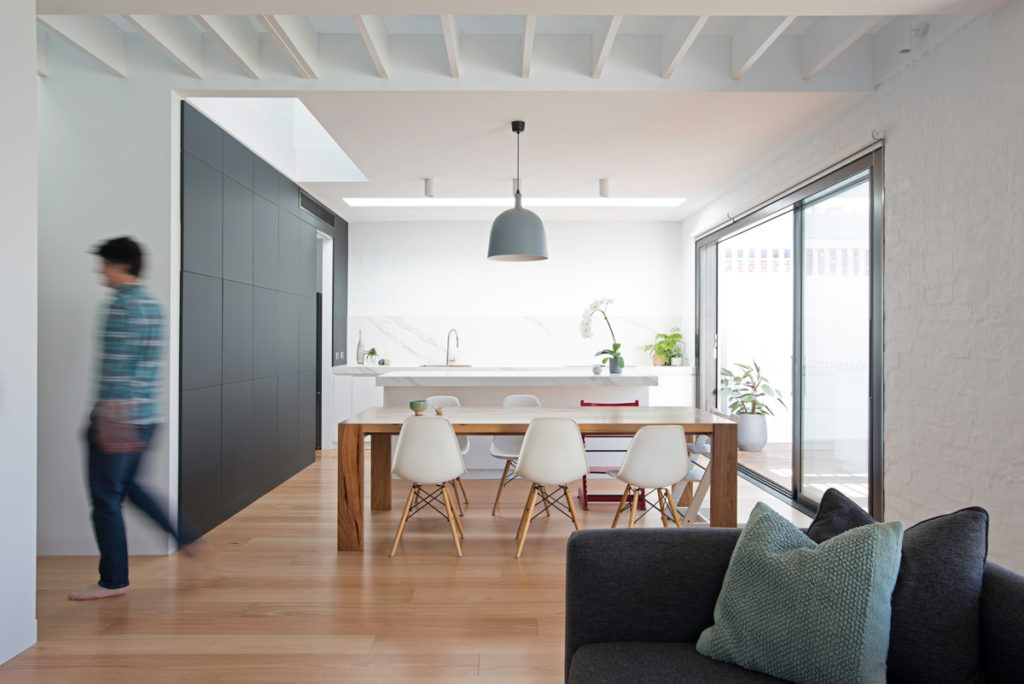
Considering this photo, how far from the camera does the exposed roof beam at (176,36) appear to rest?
2986mm

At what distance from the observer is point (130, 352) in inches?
107

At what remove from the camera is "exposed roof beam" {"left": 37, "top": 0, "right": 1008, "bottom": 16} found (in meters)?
2.58

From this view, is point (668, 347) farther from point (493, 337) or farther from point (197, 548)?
point (197, 548)

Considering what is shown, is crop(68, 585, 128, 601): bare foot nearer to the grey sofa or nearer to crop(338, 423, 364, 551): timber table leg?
crop(338, 423, 364, 551): timber table leg

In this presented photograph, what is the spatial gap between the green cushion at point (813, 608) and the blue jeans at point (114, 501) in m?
2.40

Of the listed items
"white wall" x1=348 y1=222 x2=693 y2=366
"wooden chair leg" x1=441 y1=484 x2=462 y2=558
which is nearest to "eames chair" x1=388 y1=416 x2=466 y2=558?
"wooden chair leg" x1=441 y1=484 x2=462 y2=558

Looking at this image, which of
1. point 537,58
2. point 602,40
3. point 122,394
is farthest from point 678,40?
point 122,394

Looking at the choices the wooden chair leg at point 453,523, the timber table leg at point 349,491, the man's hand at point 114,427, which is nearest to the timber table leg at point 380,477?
the timber table leg at point 349,491

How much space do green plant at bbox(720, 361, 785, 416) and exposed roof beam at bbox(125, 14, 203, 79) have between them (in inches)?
206

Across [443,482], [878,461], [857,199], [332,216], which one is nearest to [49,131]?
[443,482]

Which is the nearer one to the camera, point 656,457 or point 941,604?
point 941,604

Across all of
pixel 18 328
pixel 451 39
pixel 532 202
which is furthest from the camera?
pixel 532 202

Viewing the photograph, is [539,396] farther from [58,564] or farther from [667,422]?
[58,564]

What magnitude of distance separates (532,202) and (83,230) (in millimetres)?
4269
